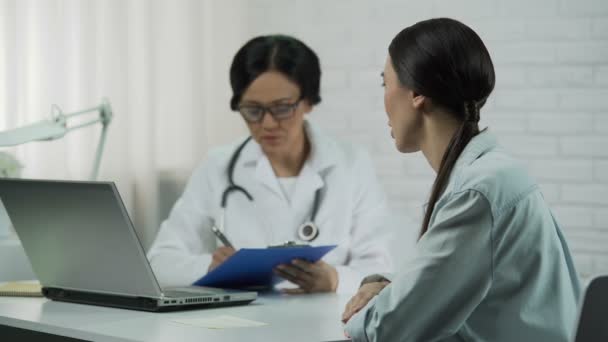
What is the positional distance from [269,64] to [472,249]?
1.40m

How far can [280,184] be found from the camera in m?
2.65

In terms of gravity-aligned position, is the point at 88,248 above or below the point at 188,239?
above

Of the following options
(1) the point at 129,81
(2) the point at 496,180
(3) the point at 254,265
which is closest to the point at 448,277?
(2) the point at 496,180

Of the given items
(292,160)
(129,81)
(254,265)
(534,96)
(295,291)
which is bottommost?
(295,291)

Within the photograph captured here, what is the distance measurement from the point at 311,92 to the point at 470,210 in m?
1.38

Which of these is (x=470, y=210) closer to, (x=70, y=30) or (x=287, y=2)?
(x=70, y=30)

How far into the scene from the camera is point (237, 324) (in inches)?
62.3

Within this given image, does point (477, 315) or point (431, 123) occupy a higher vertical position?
point (431, 123)

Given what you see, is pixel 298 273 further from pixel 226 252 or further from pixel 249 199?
pixel 249 199

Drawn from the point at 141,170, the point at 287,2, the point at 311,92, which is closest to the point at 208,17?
the point at 287,2

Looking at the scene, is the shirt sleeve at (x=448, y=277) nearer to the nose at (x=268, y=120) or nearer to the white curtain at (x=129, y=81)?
the nose at (x=268, y=120)

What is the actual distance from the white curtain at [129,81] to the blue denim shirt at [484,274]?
1700mm

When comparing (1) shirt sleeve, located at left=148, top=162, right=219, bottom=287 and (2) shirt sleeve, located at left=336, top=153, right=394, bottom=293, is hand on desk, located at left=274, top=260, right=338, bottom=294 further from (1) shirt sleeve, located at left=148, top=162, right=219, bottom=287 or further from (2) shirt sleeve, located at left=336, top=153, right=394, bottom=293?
(1) shirt sleeve, located at left=148, top=162, right=219, bottom=287

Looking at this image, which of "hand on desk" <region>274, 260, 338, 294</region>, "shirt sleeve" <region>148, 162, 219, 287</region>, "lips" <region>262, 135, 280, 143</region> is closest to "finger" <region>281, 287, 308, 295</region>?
"hand on desk" <region>274, 260, 338, 294</region>
